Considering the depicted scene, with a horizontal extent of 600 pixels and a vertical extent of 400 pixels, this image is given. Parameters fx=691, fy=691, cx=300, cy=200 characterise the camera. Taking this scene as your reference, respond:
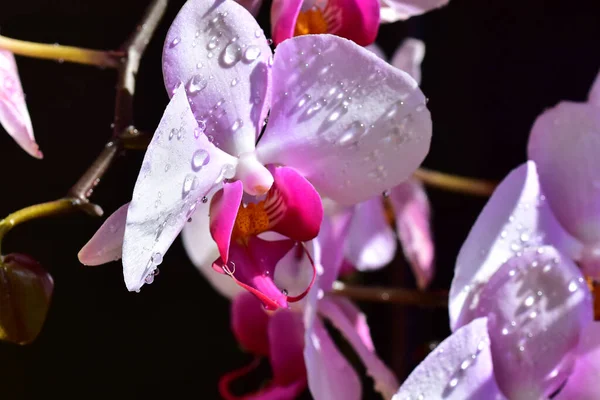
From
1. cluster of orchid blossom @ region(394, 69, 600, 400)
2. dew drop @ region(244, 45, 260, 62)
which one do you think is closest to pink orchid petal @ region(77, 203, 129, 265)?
dew drop @ region(244, 45, 260, 62)

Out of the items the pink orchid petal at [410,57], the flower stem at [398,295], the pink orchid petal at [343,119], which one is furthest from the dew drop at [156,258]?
the pink orchid petal at [410,57]

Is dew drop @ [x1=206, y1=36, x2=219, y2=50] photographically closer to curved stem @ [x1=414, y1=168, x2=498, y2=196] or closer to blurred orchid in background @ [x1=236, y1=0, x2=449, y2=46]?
blurred orchid in background @ [x1=236, y1=0, x2=449, y2=46]

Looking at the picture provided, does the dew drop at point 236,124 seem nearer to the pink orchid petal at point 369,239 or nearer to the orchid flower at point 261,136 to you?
the orchid flower at point 261,136

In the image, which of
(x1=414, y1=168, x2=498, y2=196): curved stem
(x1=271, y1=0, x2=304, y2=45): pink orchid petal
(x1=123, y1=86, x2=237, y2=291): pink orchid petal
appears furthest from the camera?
(x1=414, y1=168, x2=498, y2=196): curved stem

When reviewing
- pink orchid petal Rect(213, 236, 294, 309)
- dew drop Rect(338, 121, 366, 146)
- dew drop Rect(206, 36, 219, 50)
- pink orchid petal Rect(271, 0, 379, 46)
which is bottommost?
pink orchid petal Rect(213, 236, 294, 309)

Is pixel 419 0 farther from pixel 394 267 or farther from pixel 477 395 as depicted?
pixel 394 267
